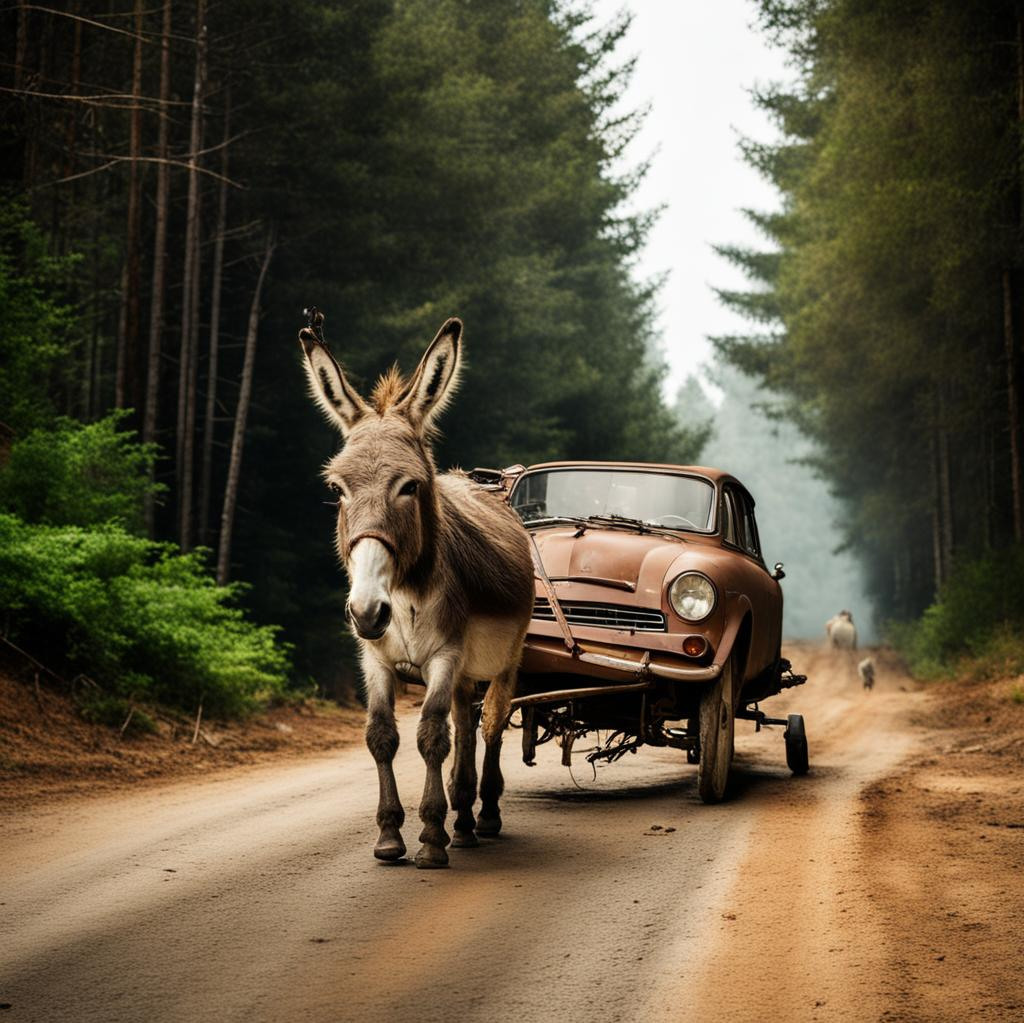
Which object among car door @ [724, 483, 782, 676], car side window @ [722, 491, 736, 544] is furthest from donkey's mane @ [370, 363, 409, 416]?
car side window @ [722, 491, 736, 544]

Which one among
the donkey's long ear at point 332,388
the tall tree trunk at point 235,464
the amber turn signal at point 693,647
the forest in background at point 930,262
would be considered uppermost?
the forest in background at point 930,262

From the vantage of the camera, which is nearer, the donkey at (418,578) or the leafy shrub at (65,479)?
the donkey at (418,578)

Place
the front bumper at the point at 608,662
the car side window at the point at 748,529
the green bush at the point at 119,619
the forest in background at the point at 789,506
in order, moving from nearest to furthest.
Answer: the front bumper at the point at 608,662 < the car side window at the point at 748,529 < the green bush at the point at 119,619 < the forest in background at the point at 789,506

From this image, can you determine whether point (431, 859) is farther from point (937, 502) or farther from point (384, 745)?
point (937, 502)

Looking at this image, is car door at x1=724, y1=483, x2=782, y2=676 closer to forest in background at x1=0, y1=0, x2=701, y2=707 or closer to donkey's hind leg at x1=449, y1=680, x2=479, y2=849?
donkey's hind leg at x1=449, y1=680, x2=479, y2=849

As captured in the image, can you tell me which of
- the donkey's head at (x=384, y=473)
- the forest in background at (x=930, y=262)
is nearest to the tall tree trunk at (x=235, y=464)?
the forest in background at (x=930, y=262)

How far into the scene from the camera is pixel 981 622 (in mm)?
26609

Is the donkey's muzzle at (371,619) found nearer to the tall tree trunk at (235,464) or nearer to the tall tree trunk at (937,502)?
the tall tree trunk at (235,464)

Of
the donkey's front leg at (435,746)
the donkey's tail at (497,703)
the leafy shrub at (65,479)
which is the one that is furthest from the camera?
the leafy shrub at (65,479)

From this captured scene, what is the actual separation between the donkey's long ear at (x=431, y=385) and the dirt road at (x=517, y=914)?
2.53 m

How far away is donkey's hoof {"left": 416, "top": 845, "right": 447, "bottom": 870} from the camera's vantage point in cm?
683

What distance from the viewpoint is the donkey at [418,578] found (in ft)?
20.5

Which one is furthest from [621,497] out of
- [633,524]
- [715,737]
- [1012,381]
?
[1012,381]

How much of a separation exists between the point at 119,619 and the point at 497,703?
670 cm
